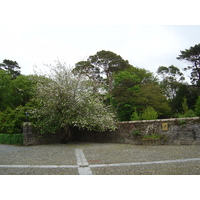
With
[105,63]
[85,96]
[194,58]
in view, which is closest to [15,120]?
[85,96]

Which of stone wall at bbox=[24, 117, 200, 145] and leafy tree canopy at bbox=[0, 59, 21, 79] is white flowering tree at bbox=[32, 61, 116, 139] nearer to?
stone wall at bbox=[24, 117, 200, 145]

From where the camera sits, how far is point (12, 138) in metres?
14.6

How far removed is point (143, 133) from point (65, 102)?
17.4 feet

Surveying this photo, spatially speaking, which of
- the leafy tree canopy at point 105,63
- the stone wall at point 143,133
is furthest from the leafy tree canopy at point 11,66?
the stone wall at point 143,133

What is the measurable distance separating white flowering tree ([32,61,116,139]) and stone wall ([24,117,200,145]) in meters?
0.95

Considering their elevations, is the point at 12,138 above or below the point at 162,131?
below

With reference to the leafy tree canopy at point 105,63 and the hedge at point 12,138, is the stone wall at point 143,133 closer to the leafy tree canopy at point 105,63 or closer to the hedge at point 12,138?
Result: the hedge at point 12,138

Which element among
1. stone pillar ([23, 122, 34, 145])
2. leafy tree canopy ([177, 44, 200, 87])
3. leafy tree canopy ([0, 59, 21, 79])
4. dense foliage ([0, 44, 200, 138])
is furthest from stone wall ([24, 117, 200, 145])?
leafy tree canopy ([0, 59, 21, 79])

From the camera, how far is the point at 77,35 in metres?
7.88

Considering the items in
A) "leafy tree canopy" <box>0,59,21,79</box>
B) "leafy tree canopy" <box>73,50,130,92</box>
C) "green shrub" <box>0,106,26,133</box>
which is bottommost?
"green shrub" <box>0,106,26,133</box>

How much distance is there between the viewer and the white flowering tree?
40.4 feet

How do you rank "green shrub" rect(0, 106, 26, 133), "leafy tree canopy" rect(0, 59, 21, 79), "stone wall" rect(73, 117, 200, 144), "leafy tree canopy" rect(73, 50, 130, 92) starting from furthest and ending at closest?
"leafy tree canopy" rect(0, 59, 21, 79) < "leafy tree canopy" rect(73, 50, 130, 92) < "green shrub" rect(0, 106, 26, 133) < "stone wall" rect(73, 117, 200, 144)

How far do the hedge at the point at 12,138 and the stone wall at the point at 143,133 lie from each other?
2.96 ft

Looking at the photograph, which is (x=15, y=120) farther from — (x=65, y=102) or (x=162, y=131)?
(x=162, y=131)
